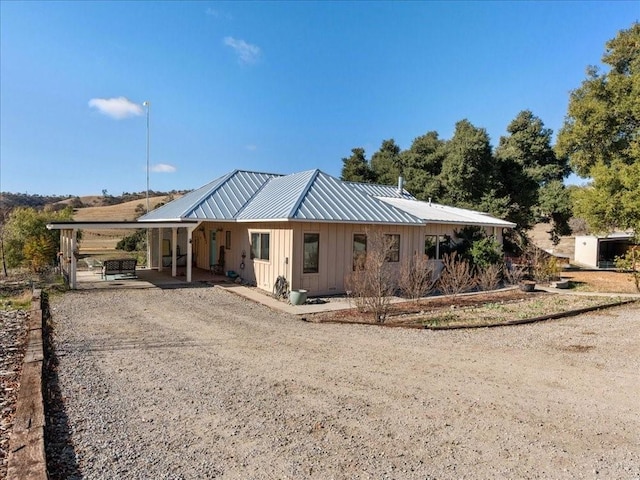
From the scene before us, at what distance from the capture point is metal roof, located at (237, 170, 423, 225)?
12.8m

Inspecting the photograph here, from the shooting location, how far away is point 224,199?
681 inches

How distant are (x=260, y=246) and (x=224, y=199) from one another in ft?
12.9

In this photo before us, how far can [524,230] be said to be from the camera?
2842cm

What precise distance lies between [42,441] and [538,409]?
531 centimetres

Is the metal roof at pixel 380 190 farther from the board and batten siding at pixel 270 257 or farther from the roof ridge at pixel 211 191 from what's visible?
the board and batten siding at pixel 270 257

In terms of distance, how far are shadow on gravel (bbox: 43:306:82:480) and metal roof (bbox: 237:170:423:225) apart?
7494 millimetres

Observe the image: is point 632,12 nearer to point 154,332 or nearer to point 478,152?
point 478,152

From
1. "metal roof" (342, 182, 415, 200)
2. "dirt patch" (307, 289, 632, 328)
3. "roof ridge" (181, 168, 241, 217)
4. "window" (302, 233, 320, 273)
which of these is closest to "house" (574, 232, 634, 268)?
"metal roof" (342, 182, 415, 200)

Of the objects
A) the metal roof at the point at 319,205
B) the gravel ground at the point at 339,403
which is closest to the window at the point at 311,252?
the metal roof at the point at 319,205

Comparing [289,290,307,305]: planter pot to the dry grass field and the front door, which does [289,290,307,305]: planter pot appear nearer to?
the front door

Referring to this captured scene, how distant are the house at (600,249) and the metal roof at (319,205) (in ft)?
78.3

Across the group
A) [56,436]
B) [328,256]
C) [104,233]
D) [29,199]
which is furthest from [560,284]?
[29,199]

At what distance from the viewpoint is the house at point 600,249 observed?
30.7 m

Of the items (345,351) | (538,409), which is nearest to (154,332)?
(345,351)
